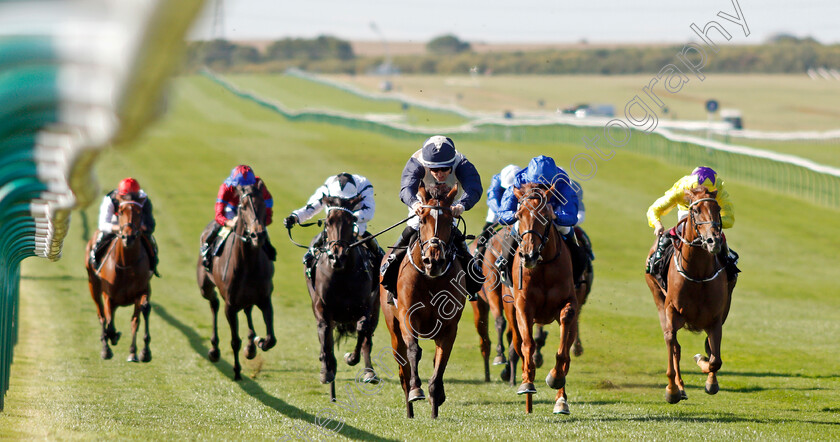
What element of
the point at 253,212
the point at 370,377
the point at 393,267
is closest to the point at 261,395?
Result: the point at 370,377

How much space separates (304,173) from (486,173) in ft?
22.9

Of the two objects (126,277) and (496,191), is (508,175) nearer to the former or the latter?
(496,191)

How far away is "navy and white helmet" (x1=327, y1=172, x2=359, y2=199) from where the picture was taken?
10109mm

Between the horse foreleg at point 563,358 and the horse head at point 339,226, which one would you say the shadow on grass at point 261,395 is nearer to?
the horse head at point 339,226

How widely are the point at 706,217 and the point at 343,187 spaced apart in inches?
136

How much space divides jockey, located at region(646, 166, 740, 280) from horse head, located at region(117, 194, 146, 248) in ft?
19.2

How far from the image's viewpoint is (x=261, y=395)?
440 inches

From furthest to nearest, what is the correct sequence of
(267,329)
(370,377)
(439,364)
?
1. (267,329)
2. (370,377)
3. (439,364)

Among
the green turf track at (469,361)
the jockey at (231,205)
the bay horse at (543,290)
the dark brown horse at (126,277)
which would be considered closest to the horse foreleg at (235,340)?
the green turf track at (469,361)

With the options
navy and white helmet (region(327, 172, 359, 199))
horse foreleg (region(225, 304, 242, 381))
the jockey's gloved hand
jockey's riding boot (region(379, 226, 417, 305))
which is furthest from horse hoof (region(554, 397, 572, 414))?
horse foreleg (region(225, 304, 242, 381))

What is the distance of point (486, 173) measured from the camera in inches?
1323

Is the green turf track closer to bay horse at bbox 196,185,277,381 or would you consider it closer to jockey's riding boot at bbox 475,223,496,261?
bay horse at bbox 196,185,277,381

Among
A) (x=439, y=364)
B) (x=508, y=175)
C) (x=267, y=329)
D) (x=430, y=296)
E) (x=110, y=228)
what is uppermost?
(x=508, y=175)

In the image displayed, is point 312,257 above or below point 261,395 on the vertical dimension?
above
